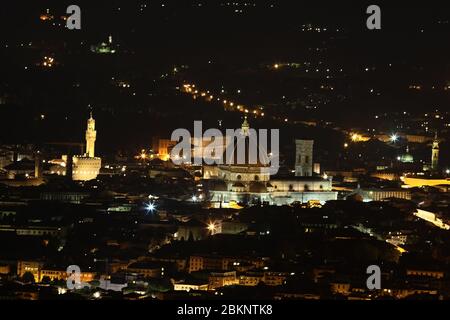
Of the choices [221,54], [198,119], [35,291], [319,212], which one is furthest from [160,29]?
[35,291]

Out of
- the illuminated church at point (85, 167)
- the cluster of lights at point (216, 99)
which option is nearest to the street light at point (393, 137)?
the cluster of lights at point (216, 99)

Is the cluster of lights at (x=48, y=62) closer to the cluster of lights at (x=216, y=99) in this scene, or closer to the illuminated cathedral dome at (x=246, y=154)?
the cluster of lights at (x=216, y=99)

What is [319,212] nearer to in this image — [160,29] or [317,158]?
[317,158]

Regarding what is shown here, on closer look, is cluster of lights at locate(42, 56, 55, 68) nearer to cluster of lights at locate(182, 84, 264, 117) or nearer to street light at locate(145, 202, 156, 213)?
cluster of lights at locate(182, 84, 264, 117)

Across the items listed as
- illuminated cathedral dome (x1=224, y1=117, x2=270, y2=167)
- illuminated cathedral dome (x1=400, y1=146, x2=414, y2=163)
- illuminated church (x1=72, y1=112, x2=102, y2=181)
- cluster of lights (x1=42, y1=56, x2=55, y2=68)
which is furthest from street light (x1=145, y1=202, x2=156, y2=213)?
cluster of lights (x1=42, y1=56, x2=55, y2=68)

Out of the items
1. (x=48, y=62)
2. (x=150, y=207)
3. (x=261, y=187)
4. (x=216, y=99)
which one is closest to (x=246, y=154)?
(x=261, y=187)
